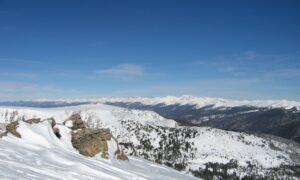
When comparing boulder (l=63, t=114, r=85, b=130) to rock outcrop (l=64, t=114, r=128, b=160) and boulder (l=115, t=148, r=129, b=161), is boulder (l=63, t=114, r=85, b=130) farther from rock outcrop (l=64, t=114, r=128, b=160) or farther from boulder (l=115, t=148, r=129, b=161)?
boulder (l=115, t=148, r=129, b=161)

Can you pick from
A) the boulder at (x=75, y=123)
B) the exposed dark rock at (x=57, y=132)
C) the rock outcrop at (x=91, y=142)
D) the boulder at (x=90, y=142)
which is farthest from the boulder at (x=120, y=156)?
the boulder at (x=75, y=123)

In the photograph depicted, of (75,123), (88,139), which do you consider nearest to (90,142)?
(88,139)

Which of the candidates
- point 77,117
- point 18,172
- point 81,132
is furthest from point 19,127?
point 77,117

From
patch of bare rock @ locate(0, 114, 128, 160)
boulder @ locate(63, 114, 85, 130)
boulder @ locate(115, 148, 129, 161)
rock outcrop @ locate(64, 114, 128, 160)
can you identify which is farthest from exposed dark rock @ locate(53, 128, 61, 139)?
boulder @ locate(63, 114, 85, 130)

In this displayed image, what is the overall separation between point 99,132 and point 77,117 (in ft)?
→ 47.7

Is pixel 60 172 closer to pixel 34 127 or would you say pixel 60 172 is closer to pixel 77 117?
pixel 34 127

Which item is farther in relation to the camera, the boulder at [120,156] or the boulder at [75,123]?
the boulder at [75,123]

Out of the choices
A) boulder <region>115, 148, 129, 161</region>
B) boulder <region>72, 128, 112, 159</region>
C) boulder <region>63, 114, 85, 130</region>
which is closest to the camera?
boulder <region>72, 128, 112, 159</region>

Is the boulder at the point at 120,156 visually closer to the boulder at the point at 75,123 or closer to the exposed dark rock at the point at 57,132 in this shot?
the exposed dark rock at the point at 57,132

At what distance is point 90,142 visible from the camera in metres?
51.7

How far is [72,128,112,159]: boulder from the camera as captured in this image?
50.4 meters

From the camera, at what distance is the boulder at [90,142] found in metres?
50.4

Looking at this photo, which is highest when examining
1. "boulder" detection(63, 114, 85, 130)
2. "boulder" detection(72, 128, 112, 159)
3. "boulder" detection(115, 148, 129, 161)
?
"boulder" detection(63, 114, 85, 130)

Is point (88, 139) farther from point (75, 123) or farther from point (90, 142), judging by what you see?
point (75, 123)
